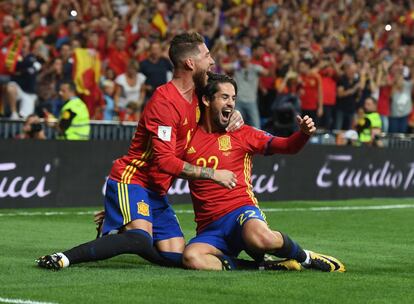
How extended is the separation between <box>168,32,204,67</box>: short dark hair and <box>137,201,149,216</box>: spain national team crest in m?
1.21

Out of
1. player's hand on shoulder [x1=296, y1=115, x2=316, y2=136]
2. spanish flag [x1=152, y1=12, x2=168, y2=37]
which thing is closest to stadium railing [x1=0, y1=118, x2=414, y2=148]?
spanish flag [x1=152, y1=12, x2=168, y2=37]

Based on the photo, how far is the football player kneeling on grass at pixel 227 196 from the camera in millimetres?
9398

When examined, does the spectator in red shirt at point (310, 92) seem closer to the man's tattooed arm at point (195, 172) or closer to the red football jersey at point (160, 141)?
the red football jersey at point (160, 141)

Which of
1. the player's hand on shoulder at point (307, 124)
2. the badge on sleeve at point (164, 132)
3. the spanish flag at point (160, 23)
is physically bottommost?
the badge on sleeve at point (164, 132)

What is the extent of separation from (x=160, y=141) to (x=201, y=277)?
1.15m

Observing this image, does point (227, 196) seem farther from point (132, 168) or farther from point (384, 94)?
point (384, 94)

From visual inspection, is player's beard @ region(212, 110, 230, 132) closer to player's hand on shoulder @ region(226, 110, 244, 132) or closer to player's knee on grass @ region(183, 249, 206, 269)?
player's hand on shoulder @ region(226, 110, 244, 132)

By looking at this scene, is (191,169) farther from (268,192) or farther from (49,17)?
(49,17)

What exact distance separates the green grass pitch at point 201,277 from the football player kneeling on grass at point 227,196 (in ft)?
0.62

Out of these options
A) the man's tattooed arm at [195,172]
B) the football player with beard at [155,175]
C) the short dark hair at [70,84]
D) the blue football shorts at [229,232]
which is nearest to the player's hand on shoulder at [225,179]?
the man's tattooed arm at [195,172]

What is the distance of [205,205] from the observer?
31.8 ft

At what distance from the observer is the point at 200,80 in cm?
962

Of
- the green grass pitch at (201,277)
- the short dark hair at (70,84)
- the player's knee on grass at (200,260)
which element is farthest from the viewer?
the short dark hair at (70,84)

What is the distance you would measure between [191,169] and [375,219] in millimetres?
8135
